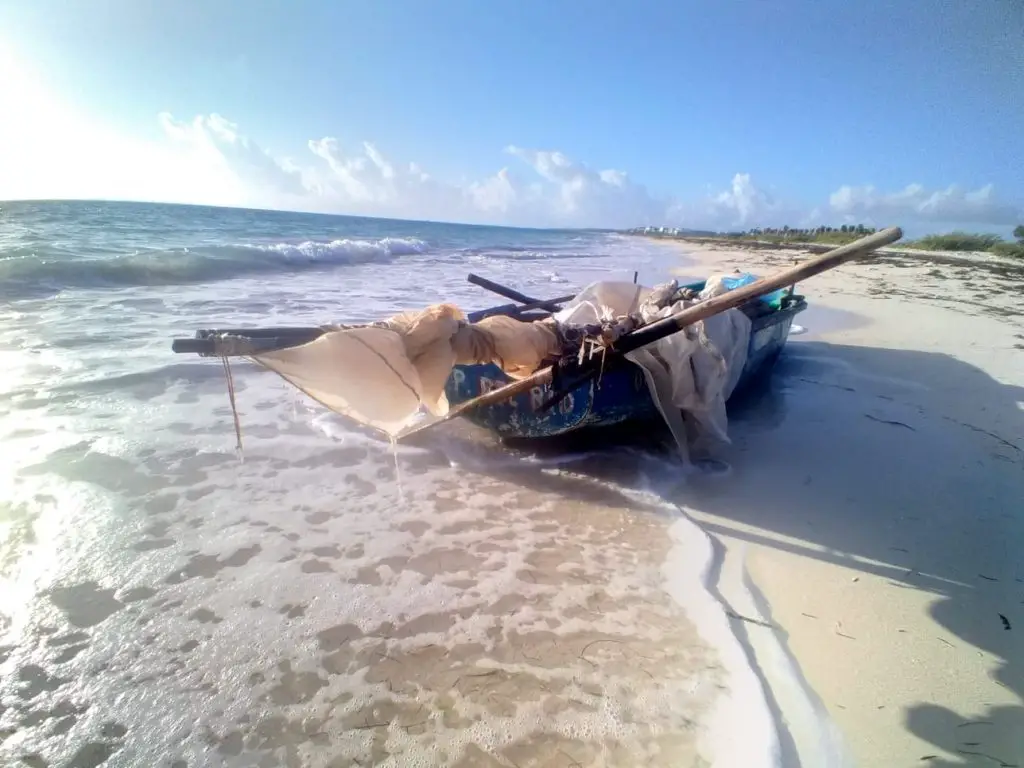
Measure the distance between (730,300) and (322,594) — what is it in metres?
2.94

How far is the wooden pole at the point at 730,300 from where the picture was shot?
3.12 m

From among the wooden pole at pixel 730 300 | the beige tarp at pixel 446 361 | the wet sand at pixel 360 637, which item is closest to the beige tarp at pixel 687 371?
the beige tarp at pixel 446 361

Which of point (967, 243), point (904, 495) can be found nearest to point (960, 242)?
point (967, 243)

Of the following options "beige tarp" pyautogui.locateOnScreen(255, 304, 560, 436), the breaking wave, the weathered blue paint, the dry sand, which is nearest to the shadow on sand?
the dry sand

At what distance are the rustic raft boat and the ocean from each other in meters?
0.59

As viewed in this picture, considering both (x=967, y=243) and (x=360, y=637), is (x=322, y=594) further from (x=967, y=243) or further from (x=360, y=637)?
(x=967, y=243)

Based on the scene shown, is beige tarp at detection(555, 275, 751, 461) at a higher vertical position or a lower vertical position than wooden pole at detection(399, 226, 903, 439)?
lower

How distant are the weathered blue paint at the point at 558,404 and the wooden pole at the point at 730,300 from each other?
428 mm

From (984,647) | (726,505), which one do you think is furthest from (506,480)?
(984,647)

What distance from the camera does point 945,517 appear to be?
3.85m

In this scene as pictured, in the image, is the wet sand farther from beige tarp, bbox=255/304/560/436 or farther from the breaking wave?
the breaking wave

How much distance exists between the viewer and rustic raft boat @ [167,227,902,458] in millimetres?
2953

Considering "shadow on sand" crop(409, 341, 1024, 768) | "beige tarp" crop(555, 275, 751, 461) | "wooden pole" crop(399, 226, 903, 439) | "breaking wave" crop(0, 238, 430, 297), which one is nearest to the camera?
"shadow on sand" crop(409, 341, 1024, 768)

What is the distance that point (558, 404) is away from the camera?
439cm
